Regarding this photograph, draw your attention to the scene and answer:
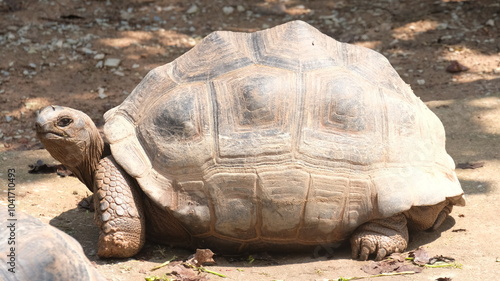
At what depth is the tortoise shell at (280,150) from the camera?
4.24 metres

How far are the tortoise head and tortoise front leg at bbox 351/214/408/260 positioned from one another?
5.70ft

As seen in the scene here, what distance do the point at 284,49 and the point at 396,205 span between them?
1.20 meters

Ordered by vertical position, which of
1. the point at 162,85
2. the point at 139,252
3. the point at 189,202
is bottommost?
the point at 139,252

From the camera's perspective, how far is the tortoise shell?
4238 mm

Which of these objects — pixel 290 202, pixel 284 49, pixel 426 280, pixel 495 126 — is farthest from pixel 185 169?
pixel 495 126

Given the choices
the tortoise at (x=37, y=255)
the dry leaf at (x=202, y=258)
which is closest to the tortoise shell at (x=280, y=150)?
the dry leaf at (x=202, y=258)

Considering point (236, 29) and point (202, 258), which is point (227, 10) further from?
point (202, 258)

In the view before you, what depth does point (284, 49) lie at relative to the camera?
4.58 m

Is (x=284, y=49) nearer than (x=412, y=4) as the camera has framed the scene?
Yes

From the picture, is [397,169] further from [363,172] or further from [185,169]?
[185,169]

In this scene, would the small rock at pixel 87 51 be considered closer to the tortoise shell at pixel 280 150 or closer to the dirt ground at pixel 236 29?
the dirt ground at pixel 236 29

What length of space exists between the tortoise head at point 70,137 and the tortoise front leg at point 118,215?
0.21m

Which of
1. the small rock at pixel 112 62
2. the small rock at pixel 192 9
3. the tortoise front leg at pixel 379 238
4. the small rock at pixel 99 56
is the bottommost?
the tortoise front leg at pixel 379 238

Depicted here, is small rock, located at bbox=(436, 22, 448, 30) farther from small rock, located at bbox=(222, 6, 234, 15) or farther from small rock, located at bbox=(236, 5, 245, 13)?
small rock, located at bbox=(222, 6, 234, 15)
